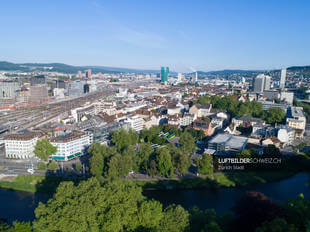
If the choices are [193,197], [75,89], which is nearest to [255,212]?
[193,197]

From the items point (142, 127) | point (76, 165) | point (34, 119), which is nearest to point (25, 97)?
point (34, 119)

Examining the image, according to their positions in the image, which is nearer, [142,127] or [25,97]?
[142,127]

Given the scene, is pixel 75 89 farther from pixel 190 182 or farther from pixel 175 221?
pixel 175 221

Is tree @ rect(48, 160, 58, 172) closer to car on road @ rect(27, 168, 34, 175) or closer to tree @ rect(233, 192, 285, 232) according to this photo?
car on road @ rect(27, 168, 34, 175)

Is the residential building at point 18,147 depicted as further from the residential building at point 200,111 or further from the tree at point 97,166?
the residential building at point 200,111

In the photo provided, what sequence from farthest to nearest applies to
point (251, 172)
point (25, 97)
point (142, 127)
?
point (25, 97) < point (142, 127) < point (251, 172)

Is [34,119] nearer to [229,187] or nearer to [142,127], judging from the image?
[142,127]

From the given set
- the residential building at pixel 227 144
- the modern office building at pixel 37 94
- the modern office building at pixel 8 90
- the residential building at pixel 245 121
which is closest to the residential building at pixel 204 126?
the residential building at pixel 227 144

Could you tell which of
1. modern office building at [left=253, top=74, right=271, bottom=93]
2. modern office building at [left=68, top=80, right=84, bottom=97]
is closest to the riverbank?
modern office building at [left=68, top=80, right=84, bottom=97]
